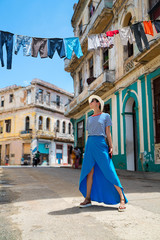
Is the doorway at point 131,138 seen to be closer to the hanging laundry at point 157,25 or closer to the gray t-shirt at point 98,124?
the hanging laundry at point 157,25

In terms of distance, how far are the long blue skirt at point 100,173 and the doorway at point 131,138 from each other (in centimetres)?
937

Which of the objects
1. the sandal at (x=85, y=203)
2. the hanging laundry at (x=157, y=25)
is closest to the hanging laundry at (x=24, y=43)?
the hanging laundry at (x=157, y=25)

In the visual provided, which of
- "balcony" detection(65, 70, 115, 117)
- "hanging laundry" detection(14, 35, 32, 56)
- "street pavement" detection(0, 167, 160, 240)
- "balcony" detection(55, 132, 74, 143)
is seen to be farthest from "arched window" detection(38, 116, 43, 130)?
"street pavement" detection(0, 167, 160, 240)

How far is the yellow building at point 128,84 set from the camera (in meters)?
10.3

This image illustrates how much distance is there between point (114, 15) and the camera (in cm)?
1450

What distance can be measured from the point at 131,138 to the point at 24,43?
22.3ft

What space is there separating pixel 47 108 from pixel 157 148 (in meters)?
30.4

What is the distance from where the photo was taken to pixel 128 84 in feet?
42.0

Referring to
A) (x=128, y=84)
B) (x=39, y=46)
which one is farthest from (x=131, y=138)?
(x=39, y=46)

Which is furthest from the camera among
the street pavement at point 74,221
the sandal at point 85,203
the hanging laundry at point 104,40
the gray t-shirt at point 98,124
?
the hanging laundry at point 104,40

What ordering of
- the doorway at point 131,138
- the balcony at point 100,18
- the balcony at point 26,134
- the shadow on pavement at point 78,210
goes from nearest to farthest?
the shadow on pavement at point 78,210 → the doorway at point 131,138 → the balcony at point 100,18 → the balcony at point 26,134

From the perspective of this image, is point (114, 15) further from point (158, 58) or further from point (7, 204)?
point (7, 204)

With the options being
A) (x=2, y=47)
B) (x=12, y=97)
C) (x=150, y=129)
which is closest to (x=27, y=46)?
(x=2, y=47)

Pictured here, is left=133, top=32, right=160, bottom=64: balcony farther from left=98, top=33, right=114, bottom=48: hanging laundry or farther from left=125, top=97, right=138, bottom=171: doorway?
left=125, top=97, right=138, bottom=171: doorway
